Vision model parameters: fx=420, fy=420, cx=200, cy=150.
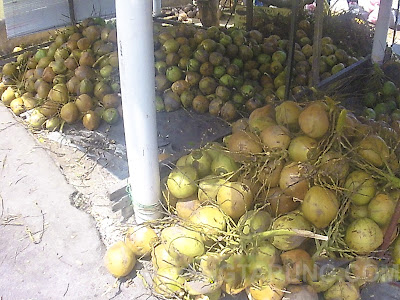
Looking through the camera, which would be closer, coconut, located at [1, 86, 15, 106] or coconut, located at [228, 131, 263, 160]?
coconut, located at [228, 131, 263, 160]

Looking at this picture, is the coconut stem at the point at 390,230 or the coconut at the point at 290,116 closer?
the coconut stem at the point at 390,230

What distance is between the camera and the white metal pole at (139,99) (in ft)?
7.29

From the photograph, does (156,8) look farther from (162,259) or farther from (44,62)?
(162,259)

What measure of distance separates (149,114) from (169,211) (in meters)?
0.65

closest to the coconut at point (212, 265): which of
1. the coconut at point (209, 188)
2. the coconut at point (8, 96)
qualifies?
the coconut at point (209, 188)

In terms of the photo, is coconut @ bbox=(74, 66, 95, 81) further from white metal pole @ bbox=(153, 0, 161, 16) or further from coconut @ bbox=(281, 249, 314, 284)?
coconut @ bbox=(281, 249, 314, 284)

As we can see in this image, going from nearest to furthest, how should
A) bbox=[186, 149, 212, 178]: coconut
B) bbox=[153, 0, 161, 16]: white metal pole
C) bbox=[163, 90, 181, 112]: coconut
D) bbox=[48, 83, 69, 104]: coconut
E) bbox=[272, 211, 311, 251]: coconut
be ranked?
1. bbox=[272, 211, 311, 251]: coconut
2. bbox=[186, 149, 212, 178]: coconut
3. bbox=[48, 83, 69, 104]: coconut
4. bbox=[163, 90, 181, 112]: coconut
5. bbox=[153, 0, 161, 16]: white metal pole

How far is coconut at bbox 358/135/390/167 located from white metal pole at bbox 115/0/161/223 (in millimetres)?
1220

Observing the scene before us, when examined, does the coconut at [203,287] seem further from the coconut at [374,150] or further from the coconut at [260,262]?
the coconut at [374,150]

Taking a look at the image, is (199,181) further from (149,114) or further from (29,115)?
(29,115)

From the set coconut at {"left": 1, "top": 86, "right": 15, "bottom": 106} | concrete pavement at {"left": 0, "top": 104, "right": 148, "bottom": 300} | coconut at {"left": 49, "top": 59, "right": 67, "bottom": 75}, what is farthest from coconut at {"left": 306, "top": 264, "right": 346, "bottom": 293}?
coconut at {"left": 1, "top": 86, "right": 15, "bottom": 106}

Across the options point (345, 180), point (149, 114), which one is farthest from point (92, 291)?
point (345, 180)

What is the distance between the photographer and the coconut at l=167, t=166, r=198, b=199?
2.62m

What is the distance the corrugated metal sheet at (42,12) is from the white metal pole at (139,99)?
280 cm
